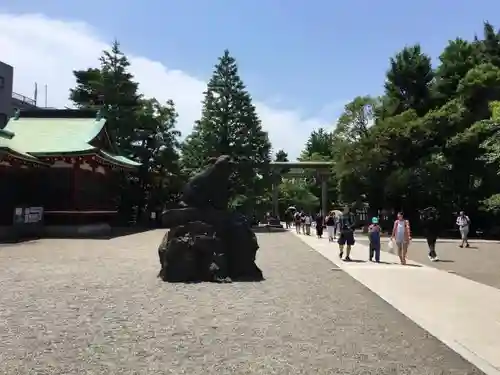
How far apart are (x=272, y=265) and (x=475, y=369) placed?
10.2 meters

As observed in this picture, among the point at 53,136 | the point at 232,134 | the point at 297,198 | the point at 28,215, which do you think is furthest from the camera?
the point at 297,198

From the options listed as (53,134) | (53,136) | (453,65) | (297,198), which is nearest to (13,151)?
(53,136)

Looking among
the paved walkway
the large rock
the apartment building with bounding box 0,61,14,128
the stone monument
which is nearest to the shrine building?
the stone monument

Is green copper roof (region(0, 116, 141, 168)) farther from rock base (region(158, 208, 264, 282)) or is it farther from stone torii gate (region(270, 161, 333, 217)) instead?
stone torii gate (region(270, 161, 333, 217))

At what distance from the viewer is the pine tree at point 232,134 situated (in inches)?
1716

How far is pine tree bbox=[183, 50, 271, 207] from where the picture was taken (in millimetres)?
43594

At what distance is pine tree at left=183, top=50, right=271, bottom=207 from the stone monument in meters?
28.9

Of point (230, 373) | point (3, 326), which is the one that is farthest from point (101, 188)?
point (230, 373)

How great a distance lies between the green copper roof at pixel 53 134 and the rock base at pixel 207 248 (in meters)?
17.7

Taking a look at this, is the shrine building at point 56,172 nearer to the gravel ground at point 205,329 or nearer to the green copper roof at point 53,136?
the green copper roof at point 53,136

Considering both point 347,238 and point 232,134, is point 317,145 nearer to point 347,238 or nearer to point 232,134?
point 232,134

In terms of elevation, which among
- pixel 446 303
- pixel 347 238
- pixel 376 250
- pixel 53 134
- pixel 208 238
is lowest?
pixel 446 303

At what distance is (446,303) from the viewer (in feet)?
30.7

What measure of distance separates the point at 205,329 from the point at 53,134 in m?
29.0
